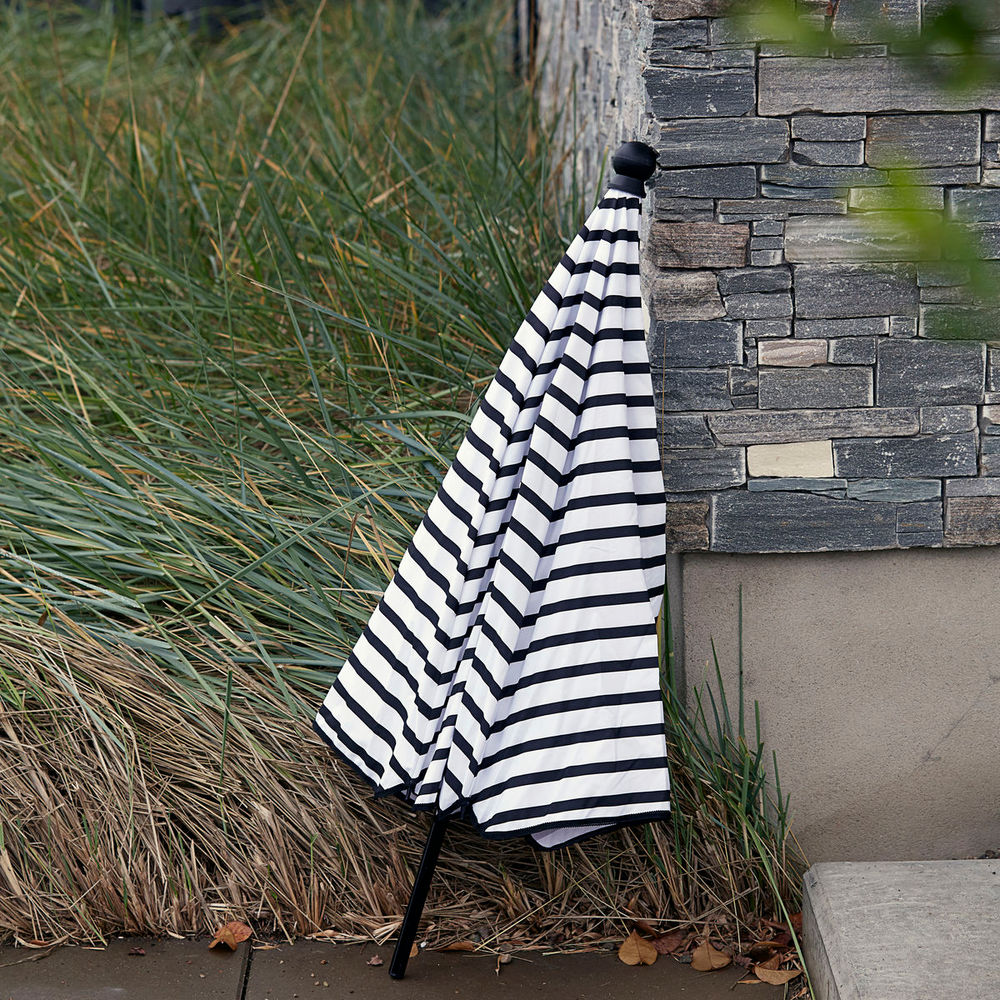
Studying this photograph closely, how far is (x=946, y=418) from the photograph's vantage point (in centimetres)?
247

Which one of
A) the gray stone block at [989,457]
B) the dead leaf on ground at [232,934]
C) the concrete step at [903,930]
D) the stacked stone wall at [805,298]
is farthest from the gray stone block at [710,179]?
the dead leaf on ground at [232,934]

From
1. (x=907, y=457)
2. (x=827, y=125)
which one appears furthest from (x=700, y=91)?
(x=907, y=457)

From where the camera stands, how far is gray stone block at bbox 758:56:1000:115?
2.28 m

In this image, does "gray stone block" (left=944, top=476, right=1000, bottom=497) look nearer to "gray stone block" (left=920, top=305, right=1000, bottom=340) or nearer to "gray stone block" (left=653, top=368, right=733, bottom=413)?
"gray stone block" (left=653, top=368, right=733, bottom=413)

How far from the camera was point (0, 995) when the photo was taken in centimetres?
233

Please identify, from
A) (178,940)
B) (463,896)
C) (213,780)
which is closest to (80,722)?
(213,780)

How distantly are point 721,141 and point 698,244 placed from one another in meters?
0.21

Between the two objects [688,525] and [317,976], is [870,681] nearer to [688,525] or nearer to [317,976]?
[688,525]

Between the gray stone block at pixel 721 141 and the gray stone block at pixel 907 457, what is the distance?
653mm

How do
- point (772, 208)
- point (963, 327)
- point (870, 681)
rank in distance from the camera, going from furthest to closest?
point (870, 681), point (772, 208), point (963, 327)

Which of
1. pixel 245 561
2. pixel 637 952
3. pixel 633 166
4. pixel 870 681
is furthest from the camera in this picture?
pixel 245 561

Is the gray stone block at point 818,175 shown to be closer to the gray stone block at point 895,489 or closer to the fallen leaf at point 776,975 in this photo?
the gray stone block at point 895,489

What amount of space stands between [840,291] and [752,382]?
0.26m

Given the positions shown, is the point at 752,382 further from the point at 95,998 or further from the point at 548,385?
the point at 95,998
